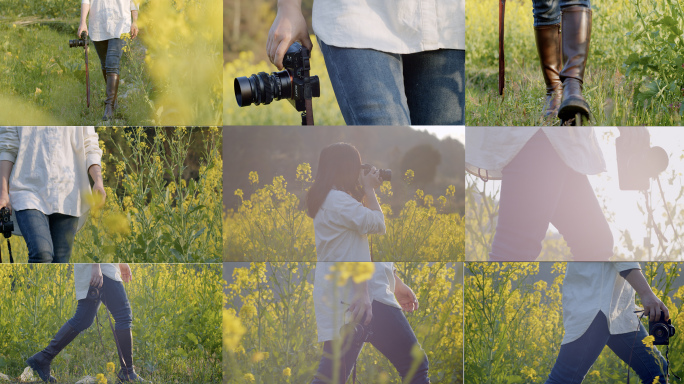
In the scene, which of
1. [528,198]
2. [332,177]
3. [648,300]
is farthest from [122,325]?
[648,300]

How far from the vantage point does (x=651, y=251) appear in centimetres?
274

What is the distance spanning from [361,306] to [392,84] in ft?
3.44

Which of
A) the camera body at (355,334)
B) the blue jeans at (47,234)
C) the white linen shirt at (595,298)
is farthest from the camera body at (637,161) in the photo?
the blue jeans at (47,234)

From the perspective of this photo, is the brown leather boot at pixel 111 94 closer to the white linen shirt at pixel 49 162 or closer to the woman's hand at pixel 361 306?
the white linen shirt at pixel 49 162

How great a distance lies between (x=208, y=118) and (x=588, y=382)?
6.74 ft

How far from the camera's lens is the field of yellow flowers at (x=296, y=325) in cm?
277

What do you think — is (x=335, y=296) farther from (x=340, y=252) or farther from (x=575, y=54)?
(x=575, y=54)

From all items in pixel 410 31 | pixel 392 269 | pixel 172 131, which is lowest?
pixel 392 269

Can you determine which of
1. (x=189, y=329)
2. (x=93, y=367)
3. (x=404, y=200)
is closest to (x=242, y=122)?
(x=404, y=200)

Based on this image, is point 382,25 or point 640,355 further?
point 640,355

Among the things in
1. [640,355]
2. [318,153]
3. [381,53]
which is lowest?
[640,355]

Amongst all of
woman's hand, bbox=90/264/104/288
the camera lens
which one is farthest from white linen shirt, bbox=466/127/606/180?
woman's hand, bbox=90/264/104/288

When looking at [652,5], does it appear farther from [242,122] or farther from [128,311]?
[128,311]

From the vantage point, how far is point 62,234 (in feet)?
9.23
